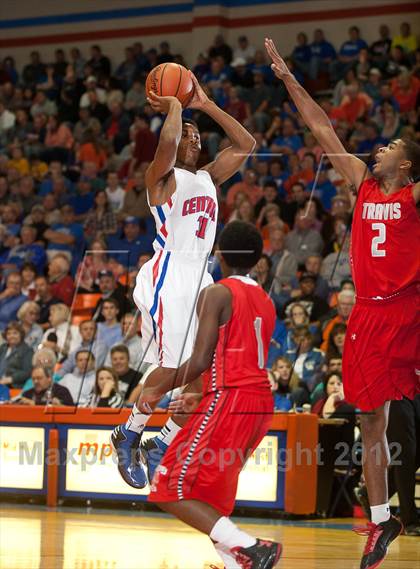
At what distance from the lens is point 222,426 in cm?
525

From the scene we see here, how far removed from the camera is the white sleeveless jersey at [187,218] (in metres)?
6.58

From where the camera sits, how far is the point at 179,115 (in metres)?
6.30

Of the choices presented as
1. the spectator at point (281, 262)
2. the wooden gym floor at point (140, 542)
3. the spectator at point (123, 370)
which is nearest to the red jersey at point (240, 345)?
the wooden gym floor at point (140, 542)

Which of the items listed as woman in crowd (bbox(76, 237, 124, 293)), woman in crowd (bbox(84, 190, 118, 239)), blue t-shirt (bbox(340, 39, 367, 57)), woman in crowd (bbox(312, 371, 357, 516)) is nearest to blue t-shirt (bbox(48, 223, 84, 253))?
woman in crowd (bbox(84, 190, 118, 239))

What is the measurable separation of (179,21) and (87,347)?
1032cm

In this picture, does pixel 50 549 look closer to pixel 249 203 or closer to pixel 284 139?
pixel 249 203

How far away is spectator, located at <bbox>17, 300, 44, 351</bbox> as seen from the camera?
12125mm

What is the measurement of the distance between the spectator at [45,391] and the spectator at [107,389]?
0.40 metres

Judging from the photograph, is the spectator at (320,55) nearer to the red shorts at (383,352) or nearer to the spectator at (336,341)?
the spectator at (336,341)

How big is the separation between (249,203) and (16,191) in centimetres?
557

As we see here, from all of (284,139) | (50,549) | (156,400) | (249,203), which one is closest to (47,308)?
(249,203)

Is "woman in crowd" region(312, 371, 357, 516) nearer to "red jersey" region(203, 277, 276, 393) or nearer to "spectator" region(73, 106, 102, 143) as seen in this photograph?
"red jersey" region(203, 277, 276, 393)

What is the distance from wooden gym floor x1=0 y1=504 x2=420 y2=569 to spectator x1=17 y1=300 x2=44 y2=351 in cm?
263

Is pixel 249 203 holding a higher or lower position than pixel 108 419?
higher
